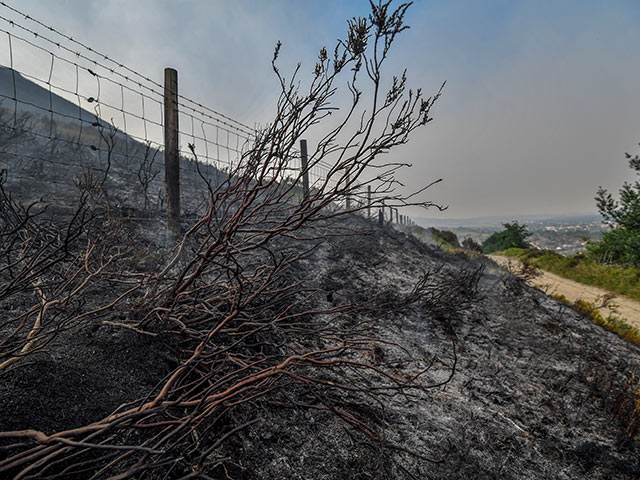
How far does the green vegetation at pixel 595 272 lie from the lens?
894 centimetres

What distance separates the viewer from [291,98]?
1758 mm

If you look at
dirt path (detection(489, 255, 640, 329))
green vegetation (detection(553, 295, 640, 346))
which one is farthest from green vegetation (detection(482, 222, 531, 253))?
green vegetation (detection(553, 295, 640, 346))

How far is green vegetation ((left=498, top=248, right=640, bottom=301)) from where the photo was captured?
8944 mm

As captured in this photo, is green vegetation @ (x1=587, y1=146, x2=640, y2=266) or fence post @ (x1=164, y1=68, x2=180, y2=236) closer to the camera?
fence post @ (x1=164, y1=68, x2=180, y2=236)

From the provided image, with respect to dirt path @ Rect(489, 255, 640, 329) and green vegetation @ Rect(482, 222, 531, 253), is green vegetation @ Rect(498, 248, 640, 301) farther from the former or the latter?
green vegetation @ Rect(482, 222, 531, 253)

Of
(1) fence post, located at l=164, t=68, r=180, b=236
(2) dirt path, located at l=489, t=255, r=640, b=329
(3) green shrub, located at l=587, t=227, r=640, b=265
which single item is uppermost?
(1) fence post, located at l=164, t=68, r=180, b=236

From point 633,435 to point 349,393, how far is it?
2549 millimetres

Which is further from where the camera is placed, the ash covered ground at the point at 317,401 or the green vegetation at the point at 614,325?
the green vegetation at the point at 614,325

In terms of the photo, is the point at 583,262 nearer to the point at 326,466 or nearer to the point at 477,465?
the point at 477,465

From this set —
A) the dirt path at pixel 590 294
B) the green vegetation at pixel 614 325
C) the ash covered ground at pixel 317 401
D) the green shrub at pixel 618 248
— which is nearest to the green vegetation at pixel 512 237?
the green shrub at pixel 618 248

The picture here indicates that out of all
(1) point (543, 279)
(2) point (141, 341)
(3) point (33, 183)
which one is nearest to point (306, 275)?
(2) point (141, 341)

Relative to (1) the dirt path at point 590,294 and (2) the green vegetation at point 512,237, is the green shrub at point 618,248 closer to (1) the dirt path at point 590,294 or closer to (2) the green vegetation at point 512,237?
(1) the dirt path at point 590,294

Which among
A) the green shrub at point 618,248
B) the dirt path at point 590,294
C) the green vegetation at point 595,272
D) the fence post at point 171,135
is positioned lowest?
the dirt path at point 590,294

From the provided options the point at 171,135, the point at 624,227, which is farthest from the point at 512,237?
the point at 171,135
